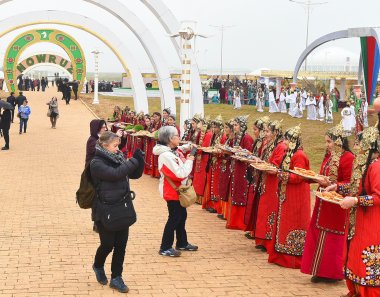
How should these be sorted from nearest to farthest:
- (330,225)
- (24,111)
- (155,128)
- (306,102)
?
(330,225) → (155,128) → (24,111) → (306,102)

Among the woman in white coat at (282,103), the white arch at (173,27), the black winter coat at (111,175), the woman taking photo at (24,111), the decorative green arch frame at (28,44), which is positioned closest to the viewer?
the black winter coat at (111,175)

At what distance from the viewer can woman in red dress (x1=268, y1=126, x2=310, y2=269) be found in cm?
622

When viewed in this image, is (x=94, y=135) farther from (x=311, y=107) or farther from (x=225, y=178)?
(x=311, y=107)

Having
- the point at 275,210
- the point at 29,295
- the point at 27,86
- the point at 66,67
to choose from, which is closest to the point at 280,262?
the point at 275,210

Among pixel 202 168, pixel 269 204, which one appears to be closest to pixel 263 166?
pixel 269 204

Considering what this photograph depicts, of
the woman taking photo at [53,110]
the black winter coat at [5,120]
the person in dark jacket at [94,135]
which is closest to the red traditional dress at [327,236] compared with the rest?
the person in dark jacket at [94,135]

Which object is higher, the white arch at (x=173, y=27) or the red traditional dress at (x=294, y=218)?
the white arch at (x=173, y=27)

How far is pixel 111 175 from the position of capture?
4.97m

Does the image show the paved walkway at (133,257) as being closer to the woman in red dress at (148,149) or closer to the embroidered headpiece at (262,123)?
the embroidered headpiece at (262,123)

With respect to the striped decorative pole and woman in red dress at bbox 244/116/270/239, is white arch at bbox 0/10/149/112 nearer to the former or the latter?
the striped decorative pole

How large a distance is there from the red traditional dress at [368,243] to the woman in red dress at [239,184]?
10.4ft

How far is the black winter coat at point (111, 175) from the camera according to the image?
4992 millimetres

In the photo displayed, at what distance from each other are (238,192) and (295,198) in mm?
1810

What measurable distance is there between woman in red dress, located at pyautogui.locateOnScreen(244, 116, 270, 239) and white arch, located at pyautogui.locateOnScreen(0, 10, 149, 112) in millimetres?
14133
